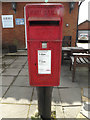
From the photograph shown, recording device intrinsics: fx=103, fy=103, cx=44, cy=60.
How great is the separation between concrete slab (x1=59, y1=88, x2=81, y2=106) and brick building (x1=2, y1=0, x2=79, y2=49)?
5699 mm

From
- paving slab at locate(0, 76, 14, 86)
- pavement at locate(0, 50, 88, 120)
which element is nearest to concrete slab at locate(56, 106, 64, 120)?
pavement at locate(0, 50, 88, 120)

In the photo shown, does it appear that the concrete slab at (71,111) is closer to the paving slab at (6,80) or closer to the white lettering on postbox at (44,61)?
the white lettering on postbox at (44,61)

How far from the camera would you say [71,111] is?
84.0 inches

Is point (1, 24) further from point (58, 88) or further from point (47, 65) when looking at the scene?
point (47, 65)

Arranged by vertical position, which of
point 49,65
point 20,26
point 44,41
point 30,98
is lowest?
point 30,98

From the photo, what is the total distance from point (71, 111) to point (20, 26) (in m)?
7.04

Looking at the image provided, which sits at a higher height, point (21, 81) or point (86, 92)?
point (21, 81)

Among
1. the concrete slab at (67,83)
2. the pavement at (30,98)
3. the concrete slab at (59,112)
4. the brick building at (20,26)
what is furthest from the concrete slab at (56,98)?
the brick building at (20,26)

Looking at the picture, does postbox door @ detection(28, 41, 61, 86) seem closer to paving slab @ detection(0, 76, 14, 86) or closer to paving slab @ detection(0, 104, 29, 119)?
paving slab @ detection(0, 104, 29, 119)

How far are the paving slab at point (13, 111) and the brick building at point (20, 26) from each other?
20.2 feet

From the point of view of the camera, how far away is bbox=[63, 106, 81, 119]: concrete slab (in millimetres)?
2033

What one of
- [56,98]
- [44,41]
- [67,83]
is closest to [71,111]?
[56,98]

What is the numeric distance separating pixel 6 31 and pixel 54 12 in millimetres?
7595

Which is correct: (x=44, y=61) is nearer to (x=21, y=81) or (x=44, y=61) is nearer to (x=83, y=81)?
(x=21, y=81)
